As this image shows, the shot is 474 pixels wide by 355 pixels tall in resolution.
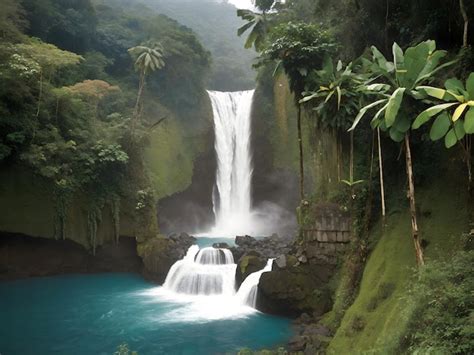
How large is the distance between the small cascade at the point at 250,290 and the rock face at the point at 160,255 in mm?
4391

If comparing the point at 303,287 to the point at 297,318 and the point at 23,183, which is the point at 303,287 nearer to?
the point at 297,318

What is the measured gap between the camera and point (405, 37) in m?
10.7

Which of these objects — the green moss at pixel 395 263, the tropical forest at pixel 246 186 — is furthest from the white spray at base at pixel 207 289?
the green moss at pixel 395 263

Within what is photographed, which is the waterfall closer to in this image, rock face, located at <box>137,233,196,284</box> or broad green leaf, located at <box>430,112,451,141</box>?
rock face, located at <box>137,233,196,284</box>

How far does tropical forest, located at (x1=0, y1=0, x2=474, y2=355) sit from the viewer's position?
7.53m

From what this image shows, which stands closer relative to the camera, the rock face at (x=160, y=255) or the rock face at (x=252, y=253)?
the rock face at (x=252, y=253)

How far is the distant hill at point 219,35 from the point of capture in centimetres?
4856

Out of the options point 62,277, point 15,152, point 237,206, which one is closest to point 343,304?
point 62,277

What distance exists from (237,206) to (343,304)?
711 inches

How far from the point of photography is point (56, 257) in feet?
64.4

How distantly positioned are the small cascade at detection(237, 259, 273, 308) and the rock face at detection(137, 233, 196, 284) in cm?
439

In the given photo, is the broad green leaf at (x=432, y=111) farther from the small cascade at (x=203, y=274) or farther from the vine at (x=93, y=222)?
the vine at (x=93, y=222)

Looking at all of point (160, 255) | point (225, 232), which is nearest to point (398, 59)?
point (160, 255)

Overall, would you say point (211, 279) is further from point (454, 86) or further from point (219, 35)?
point (219, 35)
